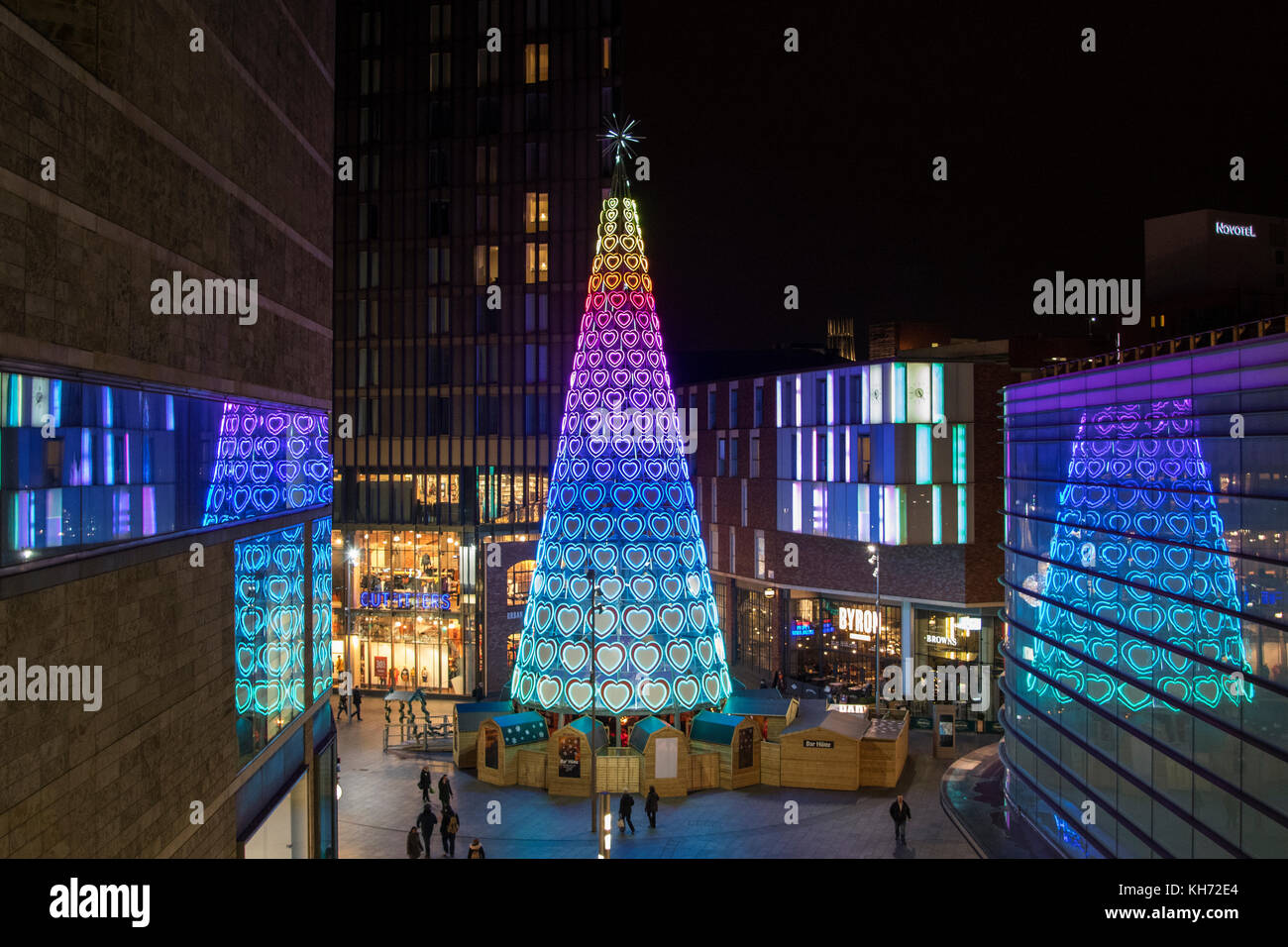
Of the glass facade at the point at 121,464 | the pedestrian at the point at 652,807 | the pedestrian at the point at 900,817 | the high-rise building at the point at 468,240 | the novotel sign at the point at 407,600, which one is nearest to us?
the glass facade at the point at 121,464

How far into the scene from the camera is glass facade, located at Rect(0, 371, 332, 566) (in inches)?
383

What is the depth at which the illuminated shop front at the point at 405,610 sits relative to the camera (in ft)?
152

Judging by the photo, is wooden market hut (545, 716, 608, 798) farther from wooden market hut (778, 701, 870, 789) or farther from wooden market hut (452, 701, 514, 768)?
wooden market hut (778, 701, 870, 789)

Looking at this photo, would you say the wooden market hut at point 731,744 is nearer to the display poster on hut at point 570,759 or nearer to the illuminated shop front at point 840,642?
the display poster on hut at point 570,759

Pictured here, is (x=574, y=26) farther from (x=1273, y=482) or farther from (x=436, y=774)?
(x=1273, y=482)

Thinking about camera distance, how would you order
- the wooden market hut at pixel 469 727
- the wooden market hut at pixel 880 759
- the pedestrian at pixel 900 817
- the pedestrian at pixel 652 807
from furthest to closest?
1. the wooden market hut at pixel 469 727
2. the wooden market hut at pixel 880 759
3. the pedestrian at pixel 652 807
4. the pedestrian at pixel 900 817

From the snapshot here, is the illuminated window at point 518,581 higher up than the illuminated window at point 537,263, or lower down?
lower down

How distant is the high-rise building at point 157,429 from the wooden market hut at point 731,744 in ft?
41.4

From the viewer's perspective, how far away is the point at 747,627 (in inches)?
2064

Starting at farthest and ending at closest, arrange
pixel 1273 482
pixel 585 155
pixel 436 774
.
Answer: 1. pixel 585 155
2. pixel 436 774
3. pixel 1273 482

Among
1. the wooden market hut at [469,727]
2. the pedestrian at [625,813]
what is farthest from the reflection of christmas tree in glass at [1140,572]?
the wooden market hut at [469,727]
